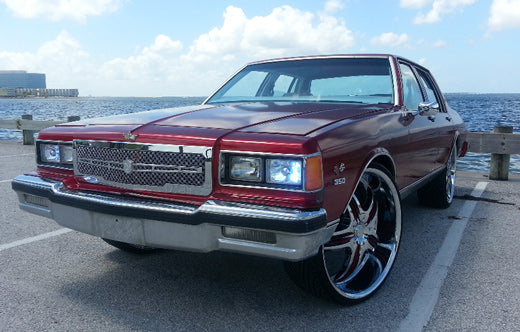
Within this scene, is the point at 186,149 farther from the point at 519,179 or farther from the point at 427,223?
the point at 519,179

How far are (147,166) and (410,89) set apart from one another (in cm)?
249

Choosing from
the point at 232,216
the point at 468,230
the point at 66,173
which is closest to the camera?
the point at 232,216

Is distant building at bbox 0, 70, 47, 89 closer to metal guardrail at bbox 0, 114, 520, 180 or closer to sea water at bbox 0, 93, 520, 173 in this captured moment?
sea water at bbox 0, 93, 520, 173

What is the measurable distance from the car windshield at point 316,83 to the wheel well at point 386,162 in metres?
0.58

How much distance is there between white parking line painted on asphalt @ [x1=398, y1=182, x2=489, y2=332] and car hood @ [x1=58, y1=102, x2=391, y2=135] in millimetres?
1132

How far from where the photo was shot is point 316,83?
373 cm

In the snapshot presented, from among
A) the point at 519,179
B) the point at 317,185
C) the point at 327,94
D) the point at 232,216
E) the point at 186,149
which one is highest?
the point at 327,94

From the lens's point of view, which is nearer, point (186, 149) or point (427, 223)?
point (186, 149)

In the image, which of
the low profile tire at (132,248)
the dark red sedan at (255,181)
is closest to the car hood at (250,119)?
the dark red sedan at (255,181)

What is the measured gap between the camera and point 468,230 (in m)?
4.21

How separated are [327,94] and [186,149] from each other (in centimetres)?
162

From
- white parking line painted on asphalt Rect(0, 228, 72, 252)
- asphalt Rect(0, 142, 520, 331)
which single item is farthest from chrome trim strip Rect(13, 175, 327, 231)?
white parking line painted on asphalt Rect(0, 228, 72, 252)

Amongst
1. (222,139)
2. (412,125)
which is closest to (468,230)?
(412,125)

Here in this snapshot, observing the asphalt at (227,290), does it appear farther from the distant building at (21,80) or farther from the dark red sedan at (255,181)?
the distant building at (21,80)
